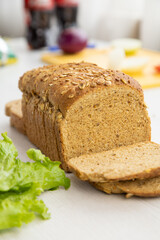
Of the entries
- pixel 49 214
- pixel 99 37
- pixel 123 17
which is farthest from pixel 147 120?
pixel 99 37

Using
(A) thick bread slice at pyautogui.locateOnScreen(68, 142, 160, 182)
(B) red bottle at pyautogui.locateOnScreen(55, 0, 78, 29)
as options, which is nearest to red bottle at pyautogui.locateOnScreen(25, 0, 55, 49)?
(B) red bottle at pyautogui.locateOnScreen(55, 0, 78, 29)

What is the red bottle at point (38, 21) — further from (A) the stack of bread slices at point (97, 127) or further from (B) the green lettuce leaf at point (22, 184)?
(B) the green lettuce leaf at point (22, 184)

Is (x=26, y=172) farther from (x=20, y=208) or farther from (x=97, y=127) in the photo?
(x=97, y=127)

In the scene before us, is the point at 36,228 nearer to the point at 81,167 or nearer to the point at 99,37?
the point at 81,167

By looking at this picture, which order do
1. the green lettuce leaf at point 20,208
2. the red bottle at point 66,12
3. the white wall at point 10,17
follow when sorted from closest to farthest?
the green lettuce leaf at point 20,208 < the red bottle at point 66,12 < the white wall at point 10,17

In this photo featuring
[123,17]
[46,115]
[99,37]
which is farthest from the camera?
[99,37]

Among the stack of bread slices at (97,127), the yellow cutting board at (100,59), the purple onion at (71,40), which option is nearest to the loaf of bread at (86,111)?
the stack of bread slices at (97,127)

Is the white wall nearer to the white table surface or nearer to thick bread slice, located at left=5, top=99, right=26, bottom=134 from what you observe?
thick bread slice, located at left=5, top=99, right=26, bottom=134
